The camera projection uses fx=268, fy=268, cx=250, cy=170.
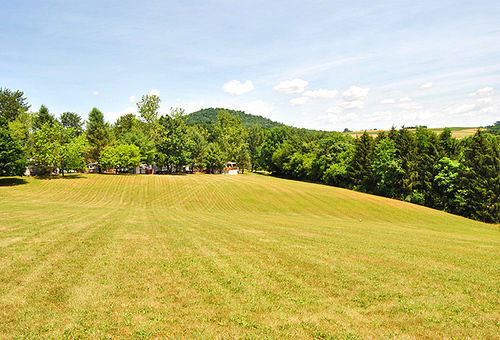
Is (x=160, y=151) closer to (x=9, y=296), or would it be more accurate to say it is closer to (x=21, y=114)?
(x=21, y=114)

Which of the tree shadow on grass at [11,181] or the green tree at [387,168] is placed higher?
the green tree at [387,168]

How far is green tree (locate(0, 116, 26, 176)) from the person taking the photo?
52969 mm

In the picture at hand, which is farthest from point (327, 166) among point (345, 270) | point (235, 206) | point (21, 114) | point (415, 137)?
point (21, 114)

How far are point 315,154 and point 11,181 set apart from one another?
289 ft

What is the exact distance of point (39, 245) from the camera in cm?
1362

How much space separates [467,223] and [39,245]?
59829mm

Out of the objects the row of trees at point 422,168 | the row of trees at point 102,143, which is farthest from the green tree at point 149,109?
the row of trees at point 422,168

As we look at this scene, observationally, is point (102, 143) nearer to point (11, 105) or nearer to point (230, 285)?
point (11, 105)

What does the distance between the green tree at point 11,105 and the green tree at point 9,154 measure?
155 ft

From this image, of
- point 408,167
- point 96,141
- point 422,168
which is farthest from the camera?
point 96,141

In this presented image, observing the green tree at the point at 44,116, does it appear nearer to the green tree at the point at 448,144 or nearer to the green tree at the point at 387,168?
the green tree at the point at 387,168

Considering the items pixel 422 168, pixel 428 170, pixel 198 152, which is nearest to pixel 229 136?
pixel 198 152

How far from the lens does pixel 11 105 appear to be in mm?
95062

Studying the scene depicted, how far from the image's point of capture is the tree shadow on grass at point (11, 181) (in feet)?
183
